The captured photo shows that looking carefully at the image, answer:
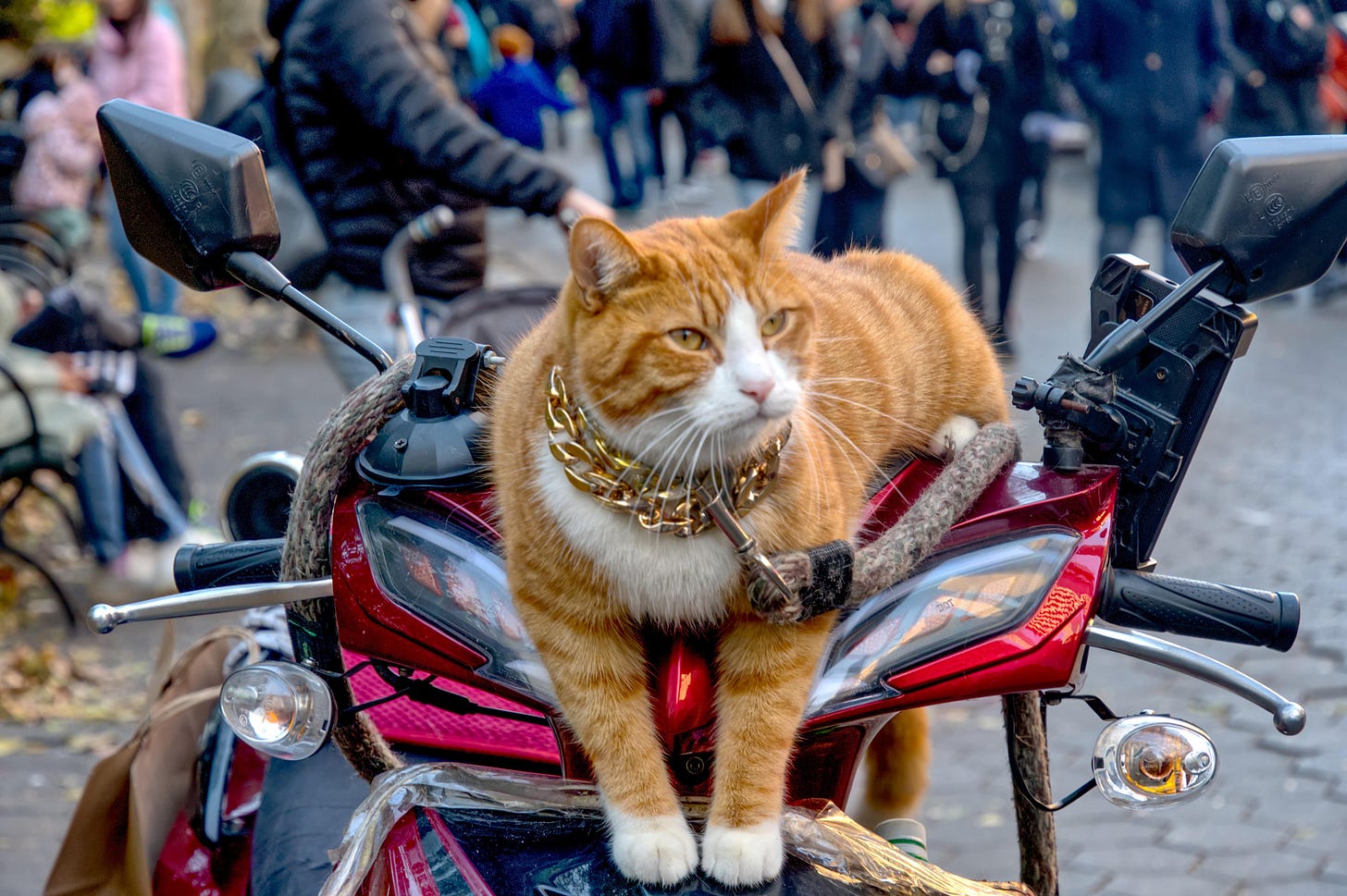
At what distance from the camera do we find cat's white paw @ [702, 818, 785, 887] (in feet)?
5.10

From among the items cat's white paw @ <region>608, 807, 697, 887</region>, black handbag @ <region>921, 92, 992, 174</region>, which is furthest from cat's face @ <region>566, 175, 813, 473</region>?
black handbag @ <region>921, 92, 992, 174</region>

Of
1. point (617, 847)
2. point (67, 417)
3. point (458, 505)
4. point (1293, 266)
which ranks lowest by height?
point (67, 417)

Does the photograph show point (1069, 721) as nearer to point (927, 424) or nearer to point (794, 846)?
point (927, 424)

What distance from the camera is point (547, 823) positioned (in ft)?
5.46

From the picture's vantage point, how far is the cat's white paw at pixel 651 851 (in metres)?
1.55

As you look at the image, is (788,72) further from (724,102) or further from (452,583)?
(452,583)

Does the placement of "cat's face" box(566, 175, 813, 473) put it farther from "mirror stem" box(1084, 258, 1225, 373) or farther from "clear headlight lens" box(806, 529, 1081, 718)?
"mirror stem" box(1084, 258, 1225, 373)

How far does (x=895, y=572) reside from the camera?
163cm

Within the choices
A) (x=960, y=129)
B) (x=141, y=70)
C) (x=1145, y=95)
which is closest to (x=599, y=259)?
(x=1145, y=95)

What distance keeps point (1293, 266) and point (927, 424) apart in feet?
2.11

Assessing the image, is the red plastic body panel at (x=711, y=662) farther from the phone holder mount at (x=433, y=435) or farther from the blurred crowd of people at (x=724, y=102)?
the blurred crowd of people at (x=724, y=102)

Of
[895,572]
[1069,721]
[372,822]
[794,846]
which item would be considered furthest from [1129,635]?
[1069,721]

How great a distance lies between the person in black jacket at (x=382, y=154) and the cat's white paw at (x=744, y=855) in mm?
2249

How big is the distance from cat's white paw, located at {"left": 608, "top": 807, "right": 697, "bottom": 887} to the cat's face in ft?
1.34
